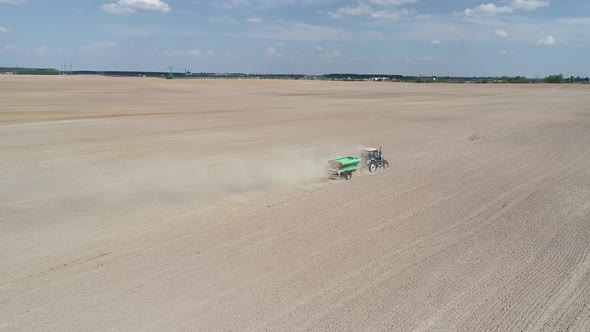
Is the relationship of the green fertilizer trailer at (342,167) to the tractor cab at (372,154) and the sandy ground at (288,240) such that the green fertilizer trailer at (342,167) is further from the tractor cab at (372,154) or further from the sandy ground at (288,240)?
the tractor cab at (372,154)

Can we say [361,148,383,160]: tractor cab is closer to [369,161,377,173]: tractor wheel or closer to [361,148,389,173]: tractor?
[361,148,389,173]: tractor

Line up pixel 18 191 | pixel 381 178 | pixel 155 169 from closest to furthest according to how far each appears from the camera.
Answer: pixel 18 191
pixel 381 178
pixel 155 169

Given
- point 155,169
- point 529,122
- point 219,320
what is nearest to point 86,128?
point 155,169

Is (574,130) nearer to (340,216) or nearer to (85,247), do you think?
(340,216)

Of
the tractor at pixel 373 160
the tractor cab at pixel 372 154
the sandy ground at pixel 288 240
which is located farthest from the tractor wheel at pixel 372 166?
the sandy ground at pixel 288 240

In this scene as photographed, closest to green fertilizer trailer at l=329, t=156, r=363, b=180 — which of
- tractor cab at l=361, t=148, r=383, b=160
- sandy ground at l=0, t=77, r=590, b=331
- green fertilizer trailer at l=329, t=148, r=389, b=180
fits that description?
green fertilizer trailer at l=329, t=148, r=389, b=180

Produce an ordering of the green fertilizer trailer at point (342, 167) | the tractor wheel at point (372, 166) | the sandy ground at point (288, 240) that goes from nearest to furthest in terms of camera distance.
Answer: the sandy ground at point (288, 240), the green fertilizer trailer at point (342, 167), the tractor wheel at point (372, 166)
